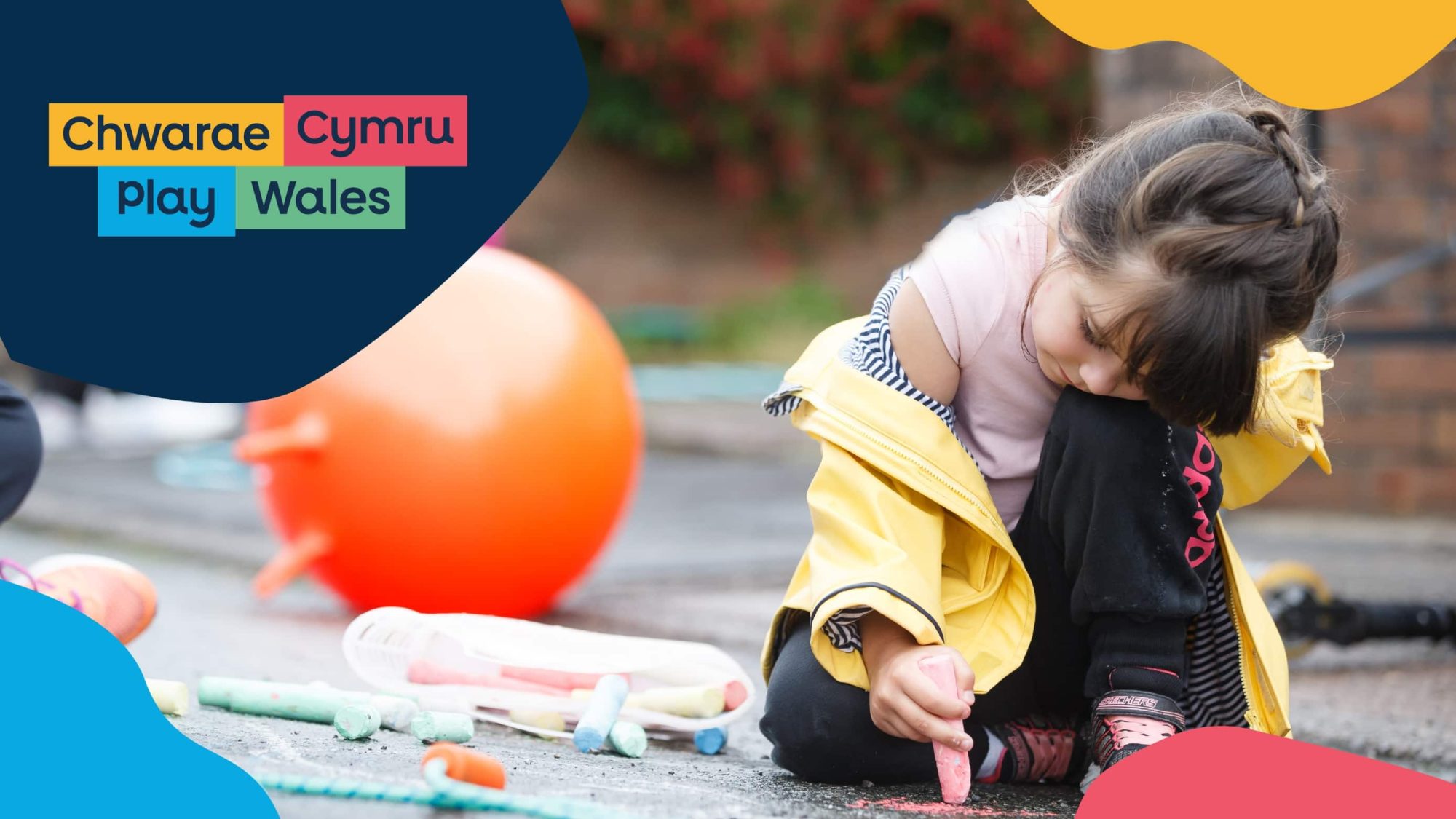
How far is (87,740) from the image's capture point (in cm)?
106

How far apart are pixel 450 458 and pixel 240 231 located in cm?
112

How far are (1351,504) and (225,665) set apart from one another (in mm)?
2806

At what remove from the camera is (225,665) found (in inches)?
74.7

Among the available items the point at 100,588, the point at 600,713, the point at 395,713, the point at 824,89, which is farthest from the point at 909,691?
the point at 824,89

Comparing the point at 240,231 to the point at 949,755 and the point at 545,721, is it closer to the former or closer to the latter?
the point at 545,721

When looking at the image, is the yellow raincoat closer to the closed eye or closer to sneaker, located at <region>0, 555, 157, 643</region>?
the closed eye

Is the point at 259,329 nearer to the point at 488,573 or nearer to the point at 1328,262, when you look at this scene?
the point at 1328,262

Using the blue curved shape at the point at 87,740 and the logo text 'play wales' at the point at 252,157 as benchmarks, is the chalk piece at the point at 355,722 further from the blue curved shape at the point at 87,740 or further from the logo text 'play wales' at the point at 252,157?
the logo text 'play wales' at the point at 252,157

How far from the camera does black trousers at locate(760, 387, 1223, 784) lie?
1.29 m

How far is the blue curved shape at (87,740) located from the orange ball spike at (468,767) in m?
0.12

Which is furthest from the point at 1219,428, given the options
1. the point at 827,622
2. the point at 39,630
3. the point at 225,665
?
the point at 225,665

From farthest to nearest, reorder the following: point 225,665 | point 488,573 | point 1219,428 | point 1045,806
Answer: point 488,573
point 225,665
point 1045,806
point 1219,428

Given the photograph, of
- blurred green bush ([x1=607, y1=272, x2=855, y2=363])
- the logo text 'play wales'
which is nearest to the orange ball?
the logo text 'play wales'

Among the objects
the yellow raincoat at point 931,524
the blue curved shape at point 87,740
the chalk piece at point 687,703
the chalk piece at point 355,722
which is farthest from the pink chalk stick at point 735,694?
the blue curved shape at point 87,740
